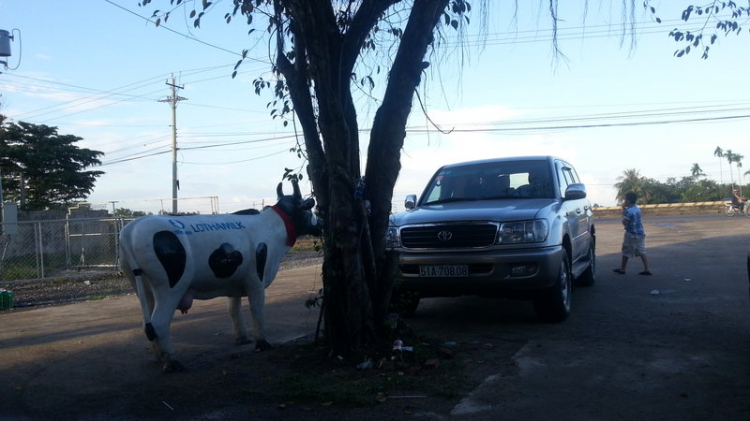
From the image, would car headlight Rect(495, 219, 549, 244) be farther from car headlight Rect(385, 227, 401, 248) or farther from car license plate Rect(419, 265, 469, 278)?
car headlight Rect(385, 227, 401, 248)

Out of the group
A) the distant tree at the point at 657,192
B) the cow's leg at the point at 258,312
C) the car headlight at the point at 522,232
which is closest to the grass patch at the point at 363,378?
the cow's leg at the point at 258,312

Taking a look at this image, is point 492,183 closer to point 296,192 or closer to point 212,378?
point 296,192

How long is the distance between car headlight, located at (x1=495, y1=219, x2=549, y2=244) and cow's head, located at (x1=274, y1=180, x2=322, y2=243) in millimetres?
1994

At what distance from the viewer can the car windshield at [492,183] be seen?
833 cm

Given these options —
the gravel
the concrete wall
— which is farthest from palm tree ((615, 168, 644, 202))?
the gravel

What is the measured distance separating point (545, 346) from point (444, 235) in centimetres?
162

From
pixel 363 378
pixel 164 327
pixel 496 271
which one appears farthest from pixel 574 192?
pixel 164 327

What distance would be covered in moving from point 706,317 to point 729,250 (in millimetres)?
9304

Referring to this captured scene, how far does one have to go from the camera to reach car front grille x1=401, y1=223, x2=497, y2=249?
7.00 m

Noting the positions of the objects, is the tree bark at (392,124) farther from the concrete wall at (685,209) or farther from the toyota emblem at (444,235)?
the concrete wall at (685,209)

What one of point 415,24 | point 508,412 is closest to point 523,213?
point 415,24

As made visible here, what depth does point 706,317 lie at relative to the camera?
751 cm

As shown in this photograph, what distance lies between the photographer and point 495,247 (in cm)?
692

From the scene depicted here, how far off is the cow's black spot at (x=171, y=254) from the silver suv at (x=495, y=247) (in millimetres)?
2162
